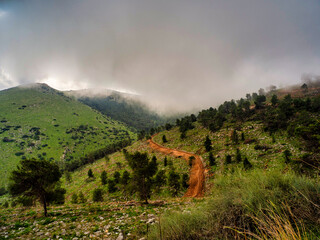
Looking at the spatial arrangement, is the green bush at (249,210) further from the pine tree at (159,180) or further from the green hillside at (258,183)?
the pine tree at (159,180)

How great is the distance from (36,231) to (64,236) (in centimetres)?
273

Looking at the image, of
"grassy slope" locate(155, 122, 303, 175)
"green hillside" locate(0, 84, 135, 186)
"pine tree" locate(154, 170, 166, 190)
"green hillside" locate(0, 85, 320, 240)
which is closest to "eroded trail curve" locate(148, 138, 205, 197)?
"green hillside" locate(0, 85, 320, 240)

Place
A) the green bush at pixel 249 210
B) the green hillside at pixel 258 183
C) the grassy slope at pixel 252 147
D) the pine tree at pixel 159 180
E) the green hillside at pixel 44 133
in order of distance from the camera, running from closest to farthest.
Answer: the green hillside at pixel 258 183, the green bush at pixel 249 210, the pine tree at pixel 159 180, the grassy slope at pixel 252 147, the green hillside at pixel 44 133

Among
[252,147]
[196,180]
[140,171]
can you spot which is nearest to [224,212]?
[140,171]

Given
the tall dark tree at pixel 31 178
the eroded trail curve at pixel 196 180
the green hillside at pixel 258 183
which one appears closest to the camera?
the green hillside at pixel 258 183

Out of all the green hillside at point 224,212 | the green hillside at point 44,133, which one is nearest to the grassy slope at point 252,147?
the green hillside at point 224,212

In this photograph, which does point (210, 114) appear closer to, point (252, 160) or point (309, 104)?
point (309, 104)

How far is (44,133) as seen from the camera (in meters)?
144

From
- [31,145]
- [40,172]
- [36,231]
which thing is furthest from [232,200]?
[31,145]

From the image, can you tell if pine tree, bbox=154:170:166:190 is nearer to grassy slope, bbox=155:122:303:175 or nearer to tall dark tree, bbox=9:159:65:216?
tall dark tree, bbox=9:159:65:216

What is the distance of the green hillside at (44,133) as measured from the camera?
117125mm

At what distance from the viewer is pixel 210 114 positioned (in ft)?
225

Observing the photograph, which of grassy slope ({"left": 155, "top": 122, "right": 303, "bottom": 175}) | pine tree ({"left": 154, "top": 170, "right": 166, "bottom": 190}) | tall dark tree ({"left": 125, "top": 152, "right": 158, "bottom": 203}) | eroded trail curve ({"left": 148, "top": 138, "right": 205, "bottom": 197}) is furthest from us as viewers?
grassy slope ({"left": 155, "top": 122, "right": 303, "bottom": 175})

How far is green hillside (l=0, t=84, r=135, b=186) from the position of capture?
117m
